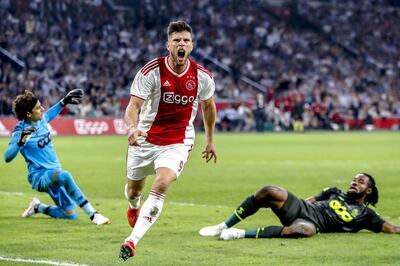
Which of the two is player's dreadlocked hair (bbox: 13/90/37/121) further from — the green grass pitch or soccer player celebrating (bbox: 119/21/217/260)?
soccer player celebrating (bbox: 119/21/217/260)

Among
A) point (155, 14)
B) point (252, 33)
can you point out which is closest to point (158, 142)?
point (155, 14)

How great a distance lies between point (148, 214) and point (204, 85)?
194 centimetres

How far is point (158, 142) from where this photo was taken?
33.5 ft

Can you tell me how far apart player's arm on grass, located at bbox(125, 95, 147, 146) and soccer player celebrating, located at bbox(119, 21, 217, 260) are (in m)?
0.01

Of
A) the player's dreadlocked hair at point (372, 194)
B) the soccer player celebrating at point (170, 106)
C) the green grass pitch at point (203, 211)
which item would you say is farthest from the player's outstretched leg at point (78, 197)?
the player's dreadlocked hair at point (372, 194)

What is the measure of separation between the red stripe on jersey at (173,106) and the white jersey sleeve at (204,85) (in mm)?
70

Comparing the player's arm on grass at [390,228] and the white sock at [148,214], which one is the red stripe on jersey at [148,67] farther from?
the player's arm on grass at [390,228]

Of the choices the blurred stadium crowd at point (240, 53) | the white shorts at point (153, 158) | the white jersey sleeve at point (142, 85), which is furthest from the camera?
the blurred stadium crowd at point (240, 53)

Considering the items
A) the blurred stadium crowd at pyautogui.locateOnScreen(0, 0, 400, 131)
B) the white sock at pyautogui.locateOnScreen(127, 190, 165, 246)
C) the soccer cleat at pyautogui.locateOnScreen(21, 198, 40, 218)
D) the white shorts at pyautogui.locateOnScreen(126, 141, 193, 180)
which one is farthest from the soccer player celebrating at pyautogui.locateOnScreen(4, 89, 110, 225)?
the blurred stadium crowd at pyautogui.locateOnScreen(0, 0, 400, 131)

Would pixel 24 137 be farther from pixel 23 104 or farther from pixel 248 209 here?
pixel 248 209

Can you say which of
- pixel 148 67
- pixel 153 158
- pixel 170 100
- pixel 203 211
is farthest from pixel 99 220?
pixel 148 67

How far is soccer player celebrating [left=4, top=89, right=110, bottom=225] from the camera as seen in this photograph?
12102 mm

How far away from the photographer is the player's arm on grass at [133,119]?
8.89m

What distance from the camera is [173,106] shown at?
1022cm
